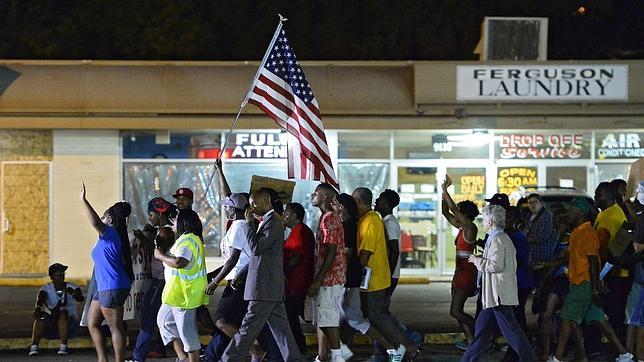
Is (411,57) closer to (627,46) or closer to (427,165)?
(627,46)

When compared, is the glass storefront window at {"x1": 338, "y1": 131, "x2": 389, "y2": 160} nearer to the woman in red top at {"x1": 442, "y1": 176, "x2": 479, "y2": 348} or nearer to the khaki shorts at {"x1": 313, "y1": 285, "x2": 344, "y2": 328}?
the woman in red top at {"x1": 442, "y1": 176, "x2": 479, "y2": 348}

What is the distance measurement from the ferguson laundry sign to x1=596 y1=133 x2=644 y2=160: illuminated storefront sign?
1317mm

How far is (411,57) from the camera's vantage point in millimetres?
34781

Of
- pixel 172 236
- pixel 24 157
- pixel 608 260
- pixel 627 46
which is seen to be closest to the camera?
pixel 172 236

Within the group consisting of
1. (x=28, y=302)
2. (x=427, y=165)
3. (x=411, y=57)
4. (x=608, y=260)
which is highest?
(x=411, y=57)

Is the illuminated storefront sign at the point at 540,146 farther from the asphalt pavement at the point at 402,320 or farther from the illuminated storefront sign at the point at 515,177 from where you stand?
the asphalt pavement at the point at 402,320

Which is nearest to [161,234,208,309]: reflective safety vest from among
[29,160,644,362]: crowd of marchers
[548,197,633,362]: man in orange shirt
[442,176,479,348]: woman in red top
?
[29,160,644,362]: crowd of marchers

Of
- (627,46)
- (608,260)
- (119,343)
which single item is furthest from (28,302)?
(627,46)

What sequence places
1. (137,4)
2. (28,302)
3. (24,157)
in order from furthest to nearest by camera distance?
1. (137,4)
2. (24,157)
3. (28,302)

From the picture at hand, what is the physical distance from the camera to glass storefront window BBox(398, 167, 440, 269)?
19609mm

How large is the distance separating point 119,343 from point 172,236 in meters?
1.16

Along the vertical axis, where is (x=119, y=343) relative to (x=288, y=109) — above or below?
below

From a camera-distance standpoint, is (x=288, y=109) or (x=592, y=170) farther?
(x=592, y=170)

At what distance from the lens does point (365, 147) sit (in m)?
19.5
